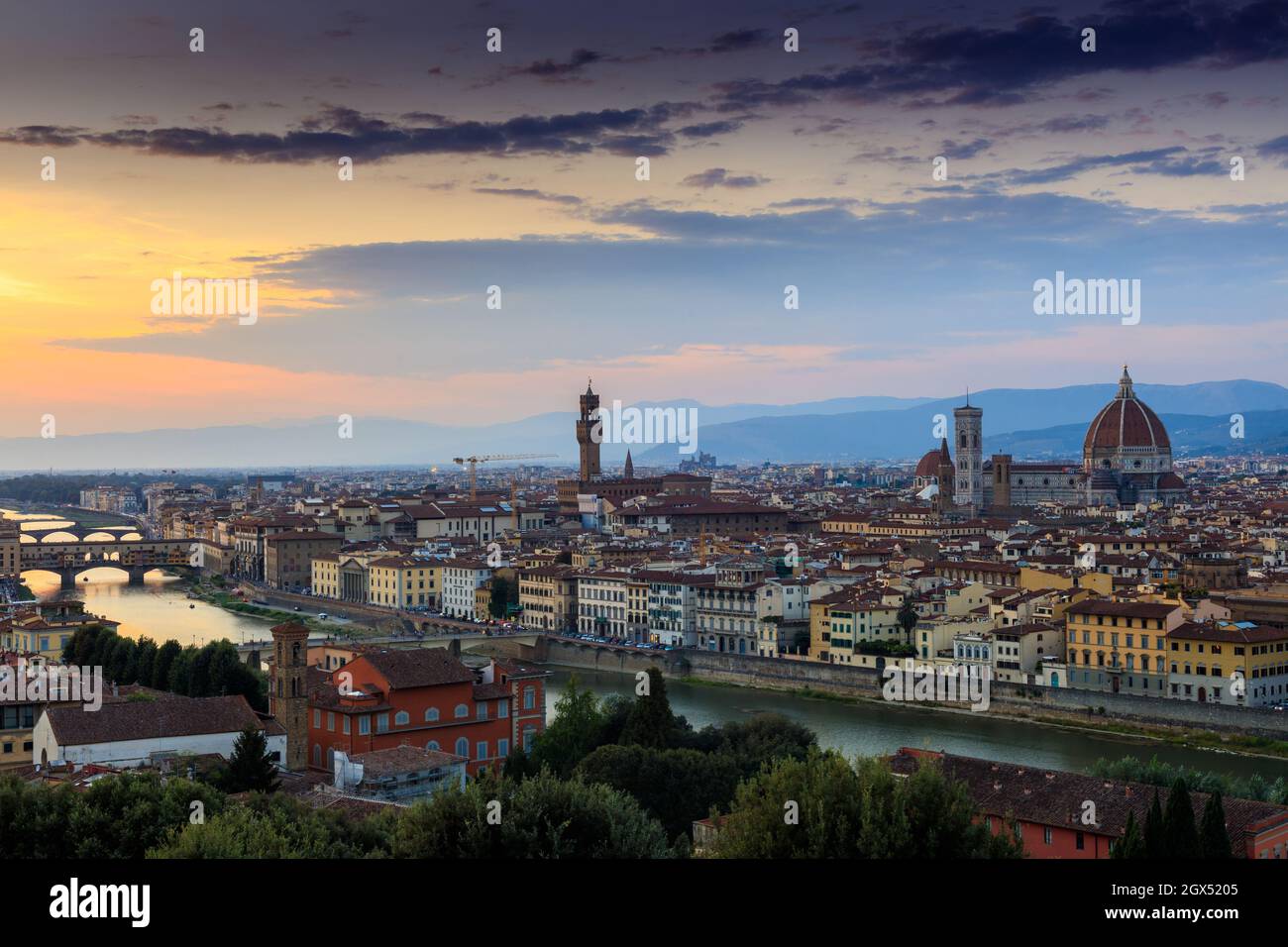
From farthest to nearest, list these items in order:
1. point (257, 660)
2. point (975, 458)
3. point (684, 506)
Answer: point (975, 458), point (684, 506), point (257, 660)

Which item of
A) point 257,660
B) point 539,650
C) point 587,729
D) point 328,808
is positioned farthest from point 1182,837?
point 539,650

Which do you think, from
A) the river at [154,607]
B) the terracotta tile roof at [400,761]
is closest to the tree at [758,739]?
the terracotta tile roof at [400,761]

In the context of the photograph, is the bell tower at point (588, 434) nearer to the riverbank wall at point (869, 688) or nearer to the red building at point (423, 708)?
the riverbank wall at point (869, 688)

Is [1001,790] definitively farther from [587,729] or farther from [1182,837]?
[587,729]
